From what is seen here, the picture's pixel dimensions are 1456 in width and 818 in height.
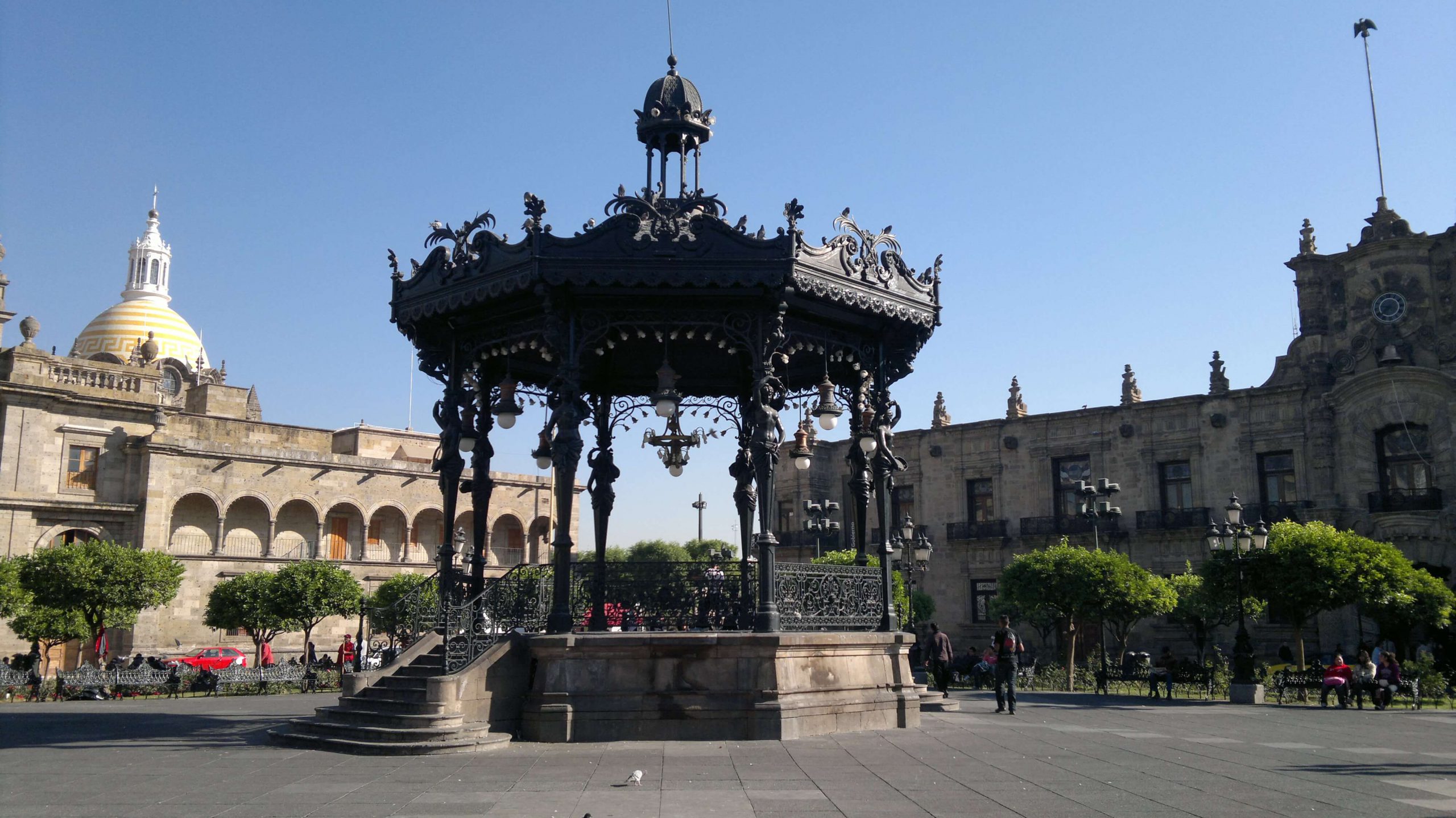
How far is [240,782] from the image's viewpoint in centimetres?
859

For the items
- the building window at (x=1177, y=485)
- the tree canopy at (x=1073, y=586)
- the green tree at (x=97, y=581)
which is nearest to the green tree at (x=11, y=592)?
the green tree at (x=97, y=581)

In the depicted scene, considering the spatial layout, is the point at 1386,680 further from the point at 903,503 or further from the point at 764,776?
the point at 903,503

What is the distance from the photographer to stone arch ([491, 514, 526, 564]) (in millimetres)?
49562

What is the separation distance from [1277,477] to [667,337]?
3066cm

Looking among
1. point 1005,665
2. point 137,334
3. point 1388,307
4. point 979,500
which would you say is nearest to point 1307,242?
point 1388,307

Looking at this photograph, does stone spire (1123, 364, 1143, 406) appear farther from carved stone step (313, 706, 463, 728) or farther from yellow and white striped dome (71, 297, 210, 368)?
yellow and white striped dome (71, 297, 210, 368)

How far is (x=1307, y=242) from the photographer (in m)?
36.4

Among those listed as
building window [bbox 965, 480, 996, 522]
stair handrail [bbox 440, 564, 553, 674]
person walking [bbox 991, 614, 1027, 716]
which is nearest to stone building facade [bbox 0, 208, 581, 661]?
building window [bbox 965, 480, 996, 522]

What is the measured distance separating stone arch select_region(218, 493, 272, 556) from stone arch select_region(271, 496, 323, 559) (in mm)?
512

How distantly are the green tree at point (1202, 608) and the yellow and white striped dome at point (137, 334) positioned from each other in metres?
56.4

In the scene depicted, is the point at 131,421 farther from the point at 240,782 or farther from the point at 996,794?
the point at 996,794

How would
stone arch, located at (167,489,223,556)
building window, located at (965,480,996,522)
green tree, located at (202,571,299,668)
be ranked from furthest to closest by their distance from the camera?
building window, located at (965,480,996,522), stone arch, located at (167,489,223,556), green tree, located at (202,571,299,668)

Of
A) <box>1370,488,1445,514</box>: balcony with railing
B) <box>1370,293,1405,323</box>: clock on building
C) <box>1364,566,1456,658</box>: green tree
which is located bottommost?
<box>1364,566,1456,658</box>: green tree

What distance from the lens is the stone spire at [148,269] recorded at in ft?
231
